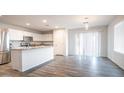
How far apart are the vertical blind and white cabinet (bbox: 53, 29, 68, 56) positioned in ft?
3.11

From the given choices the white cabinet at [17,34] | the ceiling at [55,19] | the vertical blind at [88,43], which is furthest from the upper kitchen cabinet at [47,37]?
the ceiling at [55,19]

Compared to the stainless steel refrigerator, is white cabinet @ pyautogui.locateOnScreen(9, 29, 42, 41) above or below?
above

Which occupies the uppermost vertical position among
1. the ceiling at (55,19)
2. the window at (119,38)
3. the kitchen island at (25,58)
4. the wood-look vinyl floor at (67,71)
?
the ceiling at (55,19)

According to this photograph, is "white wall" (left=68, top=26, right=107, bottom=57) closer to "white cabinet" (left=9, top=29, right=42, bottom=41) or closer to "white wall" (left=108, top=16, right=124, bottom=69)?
"white wall" (left=108, top=16, right=124, bottom=69)

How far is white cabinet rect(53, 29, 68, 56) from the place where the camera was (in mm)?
8867

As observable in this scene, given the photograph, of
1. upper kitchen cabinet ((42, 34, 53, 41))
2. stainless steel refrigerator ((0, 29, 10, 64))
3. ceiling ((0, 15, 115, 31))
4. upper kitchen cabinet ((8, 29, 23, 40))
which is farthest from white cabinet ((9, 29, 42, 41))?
upper kitchen cabinet ((42, 34, 53, 41))

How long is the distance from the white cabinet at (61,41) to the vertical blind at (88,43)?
95cm

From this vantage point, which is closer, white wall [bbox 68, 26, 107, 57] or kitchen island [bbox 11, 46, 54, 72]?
kitchen island [bbox 11, 46, 54, 72]

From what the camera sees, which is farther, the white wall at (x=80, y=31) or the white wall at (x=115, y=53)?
the white wall at (x=80, y=31)

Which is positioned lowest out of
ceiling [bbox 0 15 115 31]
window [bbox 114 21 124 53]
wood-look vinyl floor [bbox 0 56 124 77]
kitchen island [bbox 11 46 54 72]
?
wood-look vinyl floor [bbox 0 56 124 77]

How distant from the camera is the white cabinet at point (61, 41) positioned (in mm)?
8867

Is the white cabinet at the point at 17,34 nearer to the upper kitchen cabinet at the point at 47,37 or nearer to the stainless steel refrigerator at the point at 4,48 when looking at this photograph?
the stainless steel refrigerator at the point at 4,48
